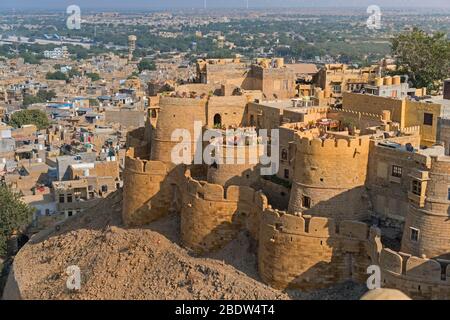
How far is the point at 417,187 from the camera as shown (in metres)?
20.3

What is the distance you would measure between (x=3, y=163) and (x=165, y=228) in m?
26.4

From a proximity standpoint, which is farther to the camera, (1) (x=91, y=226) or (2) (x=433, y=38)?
(2) (x=433, y=38)

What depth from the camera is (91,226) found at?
32.7m

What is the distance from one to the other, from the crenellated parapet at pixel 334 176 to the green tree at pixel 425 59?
14.5 meters

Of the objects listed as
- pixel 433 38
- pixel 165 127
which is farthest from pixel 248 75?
pixel 433 38

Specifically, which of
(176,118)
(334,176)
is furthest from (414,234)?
(176,118)

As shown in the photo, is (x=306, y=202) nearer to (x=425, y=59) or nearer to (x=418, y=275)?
(x=418, y=275)

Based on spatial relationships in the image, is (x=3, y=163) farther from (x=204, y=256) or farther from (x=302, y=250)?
(x=302, y=250)

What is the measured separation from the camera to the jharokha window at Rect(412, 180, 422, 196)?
66.3ft

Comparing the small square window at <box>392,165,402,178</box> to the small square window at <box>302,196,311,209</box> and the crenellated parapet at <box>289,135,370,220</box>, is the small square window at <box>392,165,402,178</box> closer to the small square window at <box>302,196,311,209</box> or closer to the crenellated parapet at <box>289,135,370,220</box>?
the crenellated parapet at <box>289,135,370,220</box>

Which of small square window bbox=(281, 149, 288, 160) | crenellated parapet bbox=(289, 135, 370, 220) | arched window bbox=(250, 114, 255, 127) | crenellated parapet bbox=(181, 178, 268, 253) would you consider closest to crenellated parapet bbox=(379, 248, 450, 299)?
crenellated parapet bbox=(289, 135, 370, 220)

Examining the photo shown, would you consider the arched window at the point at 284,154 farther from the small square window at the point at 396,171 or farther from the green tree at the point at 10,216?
the green tree at the point at 10,216

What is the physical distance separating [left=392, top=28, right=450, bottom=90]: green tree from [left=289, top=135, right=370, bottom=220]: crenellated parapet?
14.5m

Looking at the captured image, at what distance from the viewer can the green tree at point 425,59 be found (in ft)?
120
